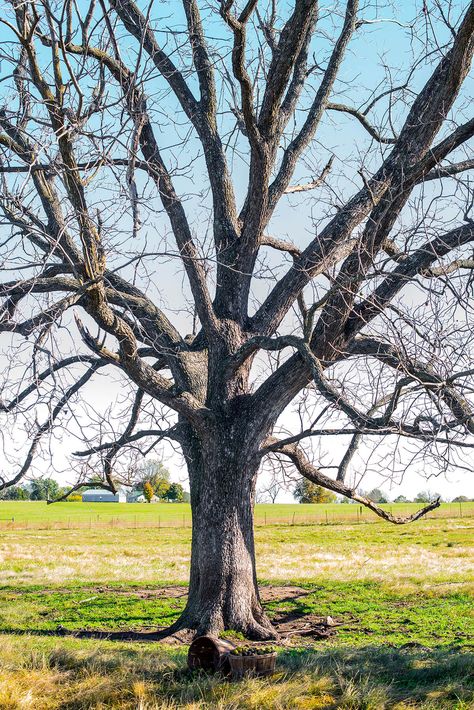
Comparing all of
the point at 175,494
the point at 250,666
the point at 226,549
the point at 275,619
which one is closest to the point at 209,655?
the point at 250,666

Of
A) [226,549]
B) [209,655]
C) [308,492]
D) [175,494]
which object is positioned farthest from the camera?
[175,494]

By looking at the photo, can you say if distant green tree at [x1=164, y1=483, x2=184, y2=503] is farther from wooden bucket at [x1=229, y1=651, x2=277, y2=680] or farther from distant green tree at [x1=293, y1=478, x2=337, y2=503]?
wooden bucket at [x1=229, y1=651, x2=277, y2=680]

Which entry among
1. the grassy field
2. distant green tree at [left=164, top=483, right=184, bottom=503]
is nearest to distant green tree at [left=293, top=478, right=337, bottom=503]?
the grassy field

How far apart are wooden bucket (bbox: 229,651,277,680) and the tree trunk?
3.47 meters

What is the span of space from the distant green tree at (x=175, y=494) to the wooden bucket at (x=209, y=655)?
97.3 m

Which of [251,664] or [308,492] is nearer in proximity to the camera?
[251,664]

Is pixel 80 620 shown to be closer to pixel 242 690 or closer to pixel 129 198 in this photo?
pixel 242 690

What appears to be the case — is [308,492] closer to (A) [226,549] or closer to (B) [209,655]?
(A) [226,549]

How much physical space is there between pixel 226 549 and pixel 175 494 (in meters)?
99.4

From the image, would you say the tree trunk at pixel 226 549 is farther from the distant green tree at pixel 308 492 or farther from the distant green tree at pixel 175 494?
the distant green tree at pixel 175 494

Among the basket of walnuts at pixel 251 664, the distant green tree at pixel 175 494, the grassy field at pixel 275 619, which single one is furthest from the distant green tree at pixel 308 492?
the distant green tree at pixel 175 494

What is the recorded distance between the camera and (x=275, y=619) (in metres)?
13.3

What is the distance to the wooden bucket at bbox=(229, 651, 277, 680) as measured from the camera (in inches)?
305

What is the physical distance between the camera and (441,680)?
25.6ft
